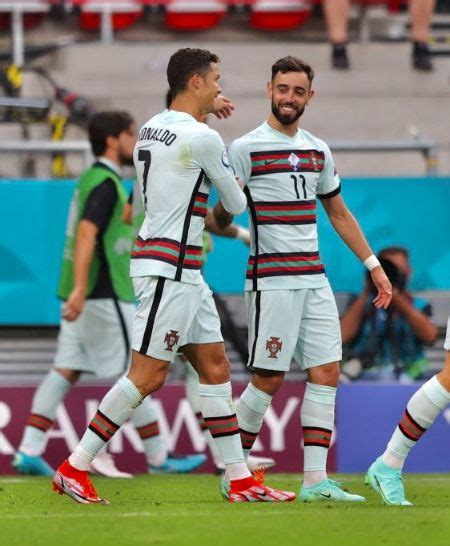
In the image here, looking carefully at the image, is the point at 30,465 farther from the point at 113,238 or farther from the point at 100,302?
the point at 113,238

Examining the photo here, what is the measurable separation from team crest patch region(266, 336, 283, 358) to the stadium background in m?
3.02

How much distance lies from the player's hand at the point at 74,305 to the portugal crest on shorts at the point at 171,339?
231 centimetres

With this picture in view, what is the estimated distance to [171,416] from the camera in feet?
35.0

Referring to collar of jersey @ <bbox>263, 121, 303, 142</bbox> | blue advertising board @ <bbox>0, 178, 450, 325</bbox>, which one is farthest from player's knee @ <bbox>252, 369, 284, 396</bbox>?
blue advertising board @ <bbox>0, 178, 450, 325</bbox>

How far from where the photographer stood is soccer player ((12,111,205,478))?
9.75 m

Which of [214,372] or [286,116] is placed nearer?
[214,372]

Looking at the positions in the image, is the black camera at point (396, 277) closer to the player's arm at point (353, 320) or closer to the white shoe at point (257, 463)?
the player's arm at point (353, 320)

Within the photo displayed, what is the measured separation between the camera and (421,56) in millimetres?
14688

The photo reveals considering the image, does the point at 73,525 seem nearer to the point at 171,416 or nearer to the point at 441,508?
the point at 441,508

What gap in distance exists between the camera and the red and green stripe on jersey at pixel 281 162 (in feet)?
24.9

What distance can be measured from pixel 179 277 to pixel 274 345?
0.72 metres

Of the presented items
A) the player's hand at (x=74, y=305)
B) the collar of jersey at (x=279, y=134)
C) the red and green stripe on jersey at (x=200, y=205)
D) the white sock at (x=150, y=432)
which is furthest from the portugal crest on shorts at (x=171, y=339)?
the white sock at (x=150, y=432)

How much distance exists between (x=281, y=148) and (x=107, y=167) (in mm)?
2450

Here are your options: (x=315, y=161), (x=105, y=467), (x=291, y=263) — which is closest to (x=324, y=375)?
(x=291, y=263)
